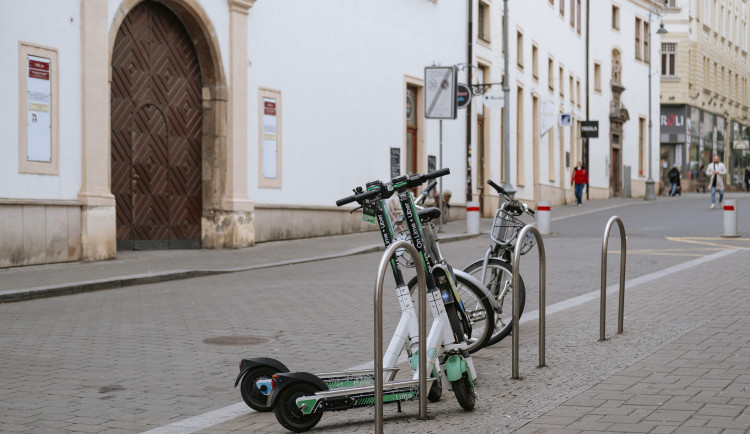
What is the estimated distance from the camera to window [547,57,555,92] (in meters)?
38.9

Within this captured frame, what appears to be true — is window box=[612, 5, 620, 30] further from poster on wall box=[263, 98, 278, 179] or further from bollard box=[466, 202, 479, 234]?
poster on wall box=[263, 98, 278, 179]

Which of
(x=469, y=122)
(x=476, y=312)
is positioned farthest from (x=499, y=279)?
(x=469, y=122)

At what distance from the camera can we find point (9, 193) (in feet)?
45.3

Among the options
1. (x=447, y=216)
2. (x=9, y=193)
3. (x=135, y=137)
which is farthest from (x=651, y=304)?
(x=447, y=216)

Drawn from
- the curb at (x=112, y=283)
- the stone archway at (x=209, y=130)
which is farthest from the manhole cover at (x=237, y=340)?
the stone archway at (x=209, y=130)

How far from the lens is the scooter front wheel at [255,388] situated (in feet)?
18.9

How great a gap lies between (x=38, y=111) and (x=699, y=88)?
52.5m

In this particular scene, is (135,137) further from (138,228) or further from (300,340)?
(300,340)

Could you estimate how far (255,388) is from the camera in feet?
19.1

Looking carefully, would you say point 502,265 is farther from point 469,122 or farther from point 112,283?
point 469,122

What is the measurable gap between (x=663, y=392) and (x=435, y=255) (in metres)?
1.54

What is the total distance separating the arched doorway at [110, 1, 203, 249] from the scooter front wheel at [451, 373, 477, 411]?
11.6 metres

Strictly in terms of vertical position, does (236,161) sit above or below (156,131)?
below

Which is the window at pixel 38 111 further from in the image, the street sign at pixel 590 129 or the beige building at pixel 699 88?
the beige building at pixel 699 88
